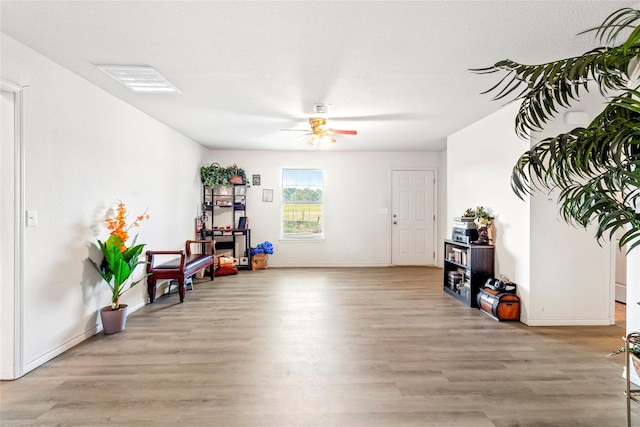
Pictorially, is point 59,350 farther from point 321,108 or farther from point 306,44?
point 321,108

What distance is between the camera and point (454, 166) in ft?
15.8

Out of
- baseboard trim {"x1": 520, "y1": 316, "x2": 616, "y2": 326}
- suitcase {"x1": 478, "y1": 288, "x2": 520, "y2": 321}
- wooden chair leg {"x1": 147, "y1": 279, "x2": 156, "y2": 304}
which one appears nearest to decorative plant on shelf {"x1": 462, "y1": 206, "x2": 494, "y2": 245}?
suitcase {"x1": 478, "y1": 288, "x2": 520, "y2": 321}

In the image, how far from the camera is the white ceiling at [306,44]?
183 centimetres

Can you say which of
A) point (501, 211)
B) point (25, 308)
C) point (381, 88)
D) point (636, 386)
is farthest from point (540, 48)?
point (25, 308)

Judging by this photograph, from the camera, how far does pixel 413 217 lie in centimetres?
642

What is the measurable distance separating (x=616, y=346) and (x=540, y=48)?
2.68 meters

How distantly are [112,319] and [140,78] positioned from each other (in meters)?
2.34

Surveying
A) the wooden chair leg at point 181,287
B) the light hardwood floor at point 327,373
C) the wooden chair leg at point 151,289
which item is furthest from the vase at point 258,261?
the light hardwood floor at point 327,373

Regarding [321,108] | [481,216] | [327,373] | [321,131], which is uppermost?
[321,108]

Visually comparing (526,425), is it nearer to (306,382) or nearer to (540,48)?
(306,382)

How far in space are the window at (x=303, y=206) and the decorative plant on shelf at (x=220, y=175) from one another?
98 centimetres

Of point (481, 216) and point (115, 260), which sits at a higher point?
point (481, 216)

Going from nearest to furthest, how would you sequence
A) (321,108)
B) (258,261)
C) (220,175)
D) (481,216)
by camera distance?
(321,108) → (481,216) → (220,175) → (258,261)

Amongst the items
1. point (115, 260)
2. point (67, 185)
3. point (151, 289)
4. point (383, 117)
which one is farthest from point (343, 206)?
point (67, 185)
